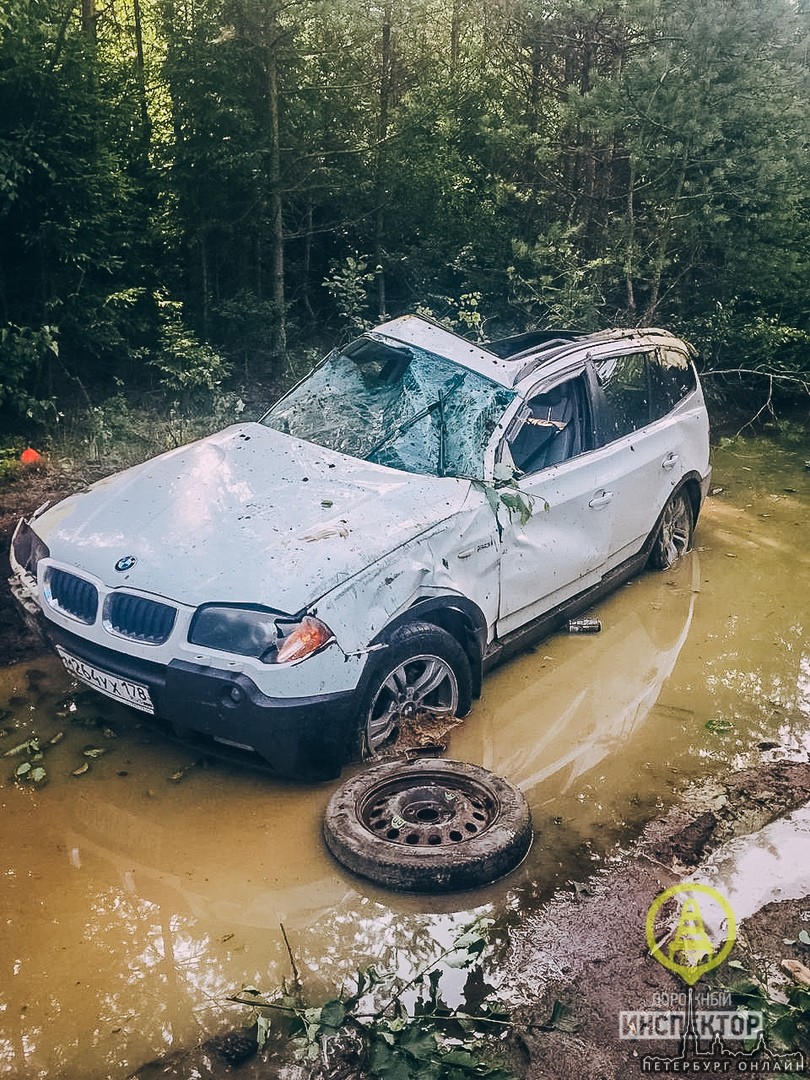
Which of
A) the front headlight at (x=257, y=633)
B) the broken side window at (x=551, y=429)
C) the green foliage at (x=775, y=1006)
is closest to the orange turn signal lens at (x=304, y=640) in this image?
the front headlight at (x=257, y=633)

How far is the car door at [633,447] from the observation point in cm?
586

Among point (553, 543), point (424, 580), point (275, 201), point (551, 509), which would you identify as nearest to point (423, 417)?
point (551, 509)

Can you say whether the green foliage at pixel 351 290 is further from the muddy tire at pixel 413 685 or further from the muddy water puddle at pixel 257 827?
the muddy tire at pixel 413 685

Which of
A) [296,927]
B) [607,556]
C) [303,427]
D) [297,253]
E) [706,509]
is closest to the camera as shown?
[296,927]

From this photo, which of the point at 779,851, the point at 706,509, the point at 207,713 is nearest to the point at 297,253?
the point at 706,509

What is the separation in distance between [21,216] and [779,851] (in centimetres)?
777

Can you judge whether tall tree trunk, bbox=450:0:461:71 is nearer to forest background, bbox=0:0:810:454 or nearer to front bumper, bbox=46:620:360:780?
forest background, bbox=0:0:810:454

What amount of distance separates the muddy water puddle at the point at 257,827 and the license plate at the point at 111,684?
0.47 m

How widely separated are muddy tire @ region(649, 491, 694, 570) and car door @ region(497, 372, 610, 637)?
1142mm

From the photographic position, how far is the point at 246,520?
4.40 meters

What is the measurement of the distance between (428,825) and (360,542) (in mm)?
1274

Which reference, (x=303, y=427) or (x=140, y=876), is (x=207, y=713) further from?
(x=303, y=427)

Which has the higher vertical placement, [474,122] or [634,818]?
[474,122]

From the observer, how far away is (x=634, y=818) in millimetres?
4242
